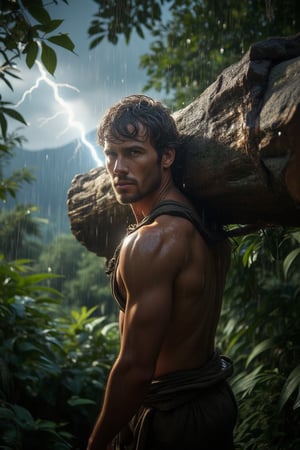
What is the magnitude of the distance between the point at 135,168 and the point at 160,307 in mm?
403

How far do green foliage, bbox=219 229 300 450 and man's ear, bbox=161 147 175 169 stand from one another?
69cm

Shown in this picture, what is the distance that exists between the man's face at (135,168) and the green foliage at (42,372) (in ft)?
3.93

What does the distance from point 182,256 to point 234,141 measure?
0.31 metres

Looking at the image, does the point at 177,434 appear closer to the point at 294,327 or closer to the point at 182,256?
the point at 182,256

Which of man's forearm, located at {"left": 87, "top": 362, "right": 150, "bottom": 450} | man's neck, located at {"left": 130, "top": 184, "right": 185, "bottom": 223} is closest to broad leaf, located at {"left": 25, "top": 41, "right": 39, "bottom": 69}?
man's neck, located at {"left": 130, "top": 184, "right": 185, "bottom": 223}

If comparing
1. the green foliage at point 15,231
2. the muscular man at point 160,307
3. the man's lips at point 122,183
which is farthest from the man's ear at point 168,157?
the green foliage at point 15,231

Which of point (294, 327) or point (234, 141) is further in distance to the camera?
point (294, 327)

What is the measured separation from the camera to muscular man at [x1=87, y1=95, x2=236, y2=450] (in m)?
1.15

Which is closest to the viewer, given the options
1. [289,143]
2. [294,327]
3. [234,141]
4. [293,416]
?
[289,143]

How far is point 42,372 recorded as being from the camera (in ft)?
8.93

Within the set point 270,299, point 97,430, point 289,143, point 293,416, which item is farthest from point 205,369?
point 270,299

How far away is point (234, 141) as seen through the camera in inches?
45.9

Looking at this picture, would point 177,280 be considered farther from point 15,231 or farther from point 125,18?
point 15,231

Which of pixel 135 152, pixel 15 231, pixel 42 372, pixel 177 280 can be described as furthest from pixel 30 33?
pixel 15 231
